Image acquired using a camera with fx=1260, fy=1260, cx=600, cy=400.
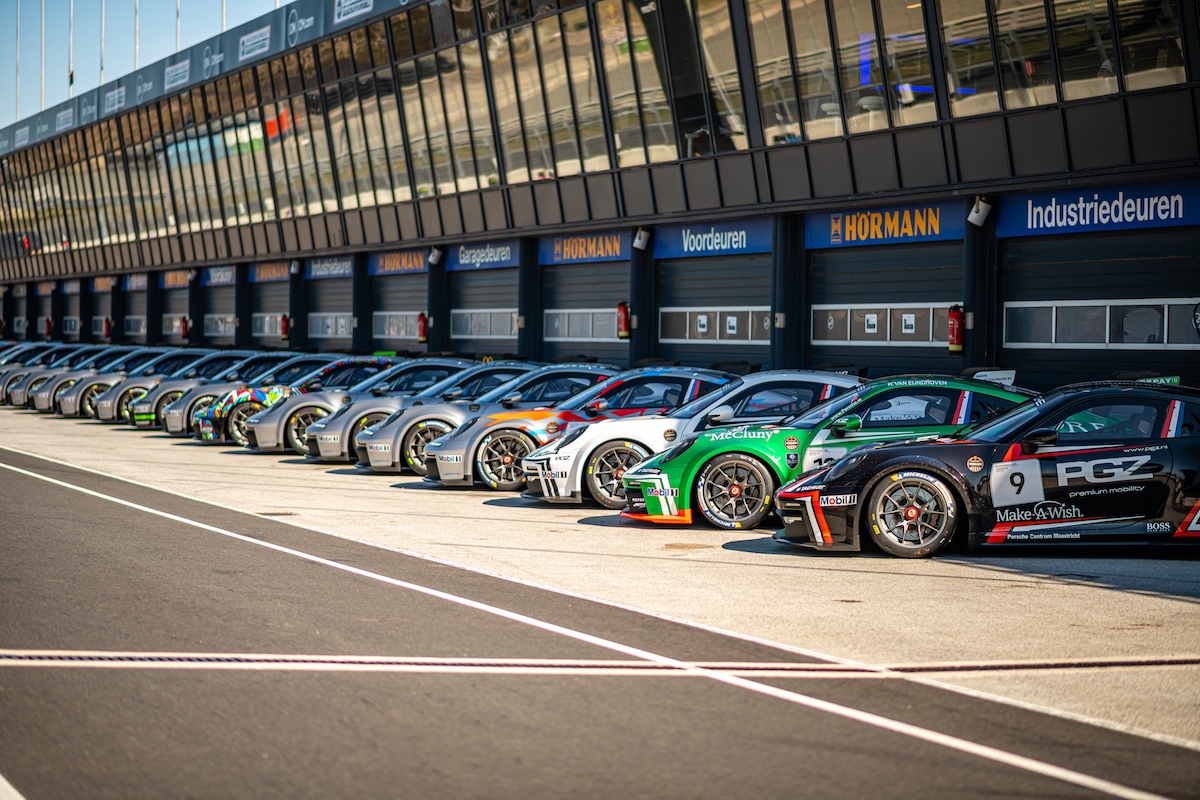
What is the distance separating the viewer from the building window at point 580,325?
29.5 meters

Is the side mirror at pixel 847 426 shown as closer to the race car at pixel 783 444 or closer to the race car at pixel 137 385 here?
the race car at pixel 783 444

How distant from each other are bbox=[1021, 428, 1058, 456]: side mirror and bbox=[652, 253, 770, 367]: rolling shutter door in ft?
51.7

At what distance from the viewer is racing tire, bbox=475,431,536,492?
49.4ft

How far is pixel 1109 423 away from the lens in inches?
380

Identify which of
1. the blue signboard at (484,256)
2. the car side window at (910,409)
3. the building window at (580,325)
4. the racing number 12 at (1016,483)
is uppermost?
the blue signboard at (484,256)

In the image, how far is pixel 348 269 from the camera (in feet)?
129

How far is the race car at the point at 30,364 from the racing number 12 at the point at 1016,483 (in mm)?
29225

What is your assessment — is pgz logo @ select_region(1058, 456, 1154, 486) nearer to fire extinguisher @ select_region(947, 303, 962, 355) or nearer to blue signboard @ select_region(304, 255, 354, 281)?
fire extinguisher @ select_region(947, 303, 962, 355)

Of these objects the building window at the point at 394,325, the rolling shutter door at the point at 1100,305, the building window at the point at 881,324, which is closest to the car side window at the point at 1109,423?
the rolling shutter door at the point at 1100,305

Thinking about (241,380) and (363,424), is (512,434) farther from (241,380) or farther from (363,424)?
(241,380)

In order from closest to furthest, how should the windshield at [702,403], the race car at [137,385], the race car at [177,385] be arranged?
the windshield at [702,403]
the race car at [177,385]
the race car at [137,385]

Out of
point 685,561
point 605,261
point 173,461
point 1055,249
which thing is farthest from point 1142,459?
point 605,261

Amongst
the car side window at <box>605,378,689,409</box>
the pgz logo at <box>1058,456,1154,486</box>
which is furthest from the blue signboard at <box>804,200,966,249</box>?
the pgz logo at <box>1058,456,1154,486</box>

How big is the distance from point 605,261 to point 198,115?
22283mm
